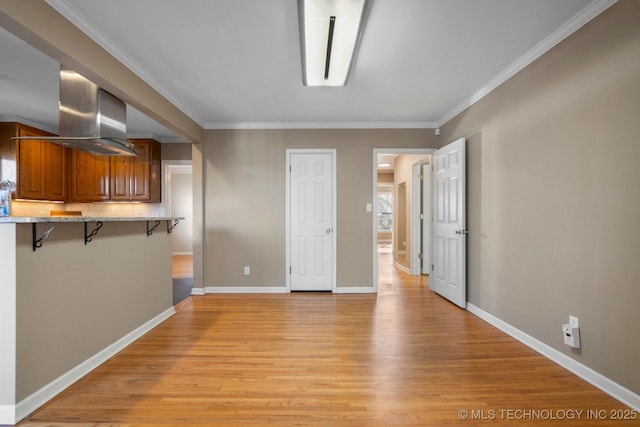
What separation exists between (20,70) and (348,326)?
13.7 ft

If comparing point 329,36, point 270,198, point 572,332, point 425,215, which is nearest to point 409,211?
point 425,215

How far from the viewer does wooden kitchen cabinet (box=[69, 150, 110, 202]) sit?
16.4 ft

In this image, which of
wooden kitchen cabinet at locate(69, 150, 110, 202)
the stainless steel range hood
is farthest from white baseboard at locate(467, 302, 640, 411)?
wooden kitchen cabinet at locate(69, 150, 110, 202)

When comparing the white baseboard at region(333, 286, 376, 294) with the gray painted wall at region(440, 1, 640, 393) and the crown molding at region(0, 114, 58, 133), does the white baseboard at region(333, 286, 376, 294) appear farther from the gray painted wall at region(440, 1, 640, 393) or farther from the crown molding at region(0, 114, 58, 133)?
the crown molding at region(0, 114, 58, 133)

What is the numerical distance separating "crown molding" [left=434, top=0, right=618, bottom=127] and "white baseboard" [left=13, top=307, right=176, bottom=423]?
4.28m

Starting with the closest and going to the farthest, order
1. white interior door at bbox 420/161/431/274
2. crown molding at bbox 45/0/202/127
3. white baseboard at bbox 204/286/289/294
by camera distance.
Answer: crown molding at bbox 45/0/202/127 → white baseboard at bbox 204/286/289/294 → white interior door at bbox 420/161/431/274

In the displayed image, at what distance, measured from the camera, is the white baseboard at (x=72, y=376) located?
5.37ft

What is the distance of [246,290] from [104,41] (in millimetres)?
3295

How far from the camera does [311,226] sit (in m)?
4.34

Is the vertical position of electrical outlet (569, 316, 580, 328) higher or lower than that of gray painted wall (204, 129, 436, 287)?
lower

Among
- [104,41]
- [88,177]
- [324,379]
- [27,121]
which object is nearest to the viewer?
[324,379]

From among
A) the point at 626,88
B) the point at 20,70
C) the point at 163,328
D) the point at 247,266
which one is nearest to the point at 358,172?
the point at 247,266

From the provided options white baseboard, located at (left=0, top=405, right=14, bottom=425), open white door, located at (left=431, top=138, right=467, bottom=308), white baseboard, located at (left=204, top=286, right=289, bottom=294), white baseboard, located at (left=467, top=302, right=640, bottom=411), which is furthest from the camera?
white baseboard, located at (left=204, top=286, right=289, bottom=294)

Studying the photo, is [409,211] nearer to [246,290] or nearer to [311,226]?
[311,226]
